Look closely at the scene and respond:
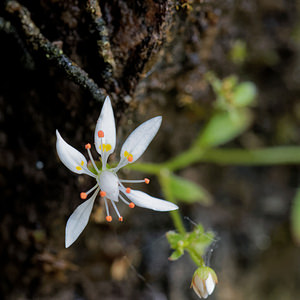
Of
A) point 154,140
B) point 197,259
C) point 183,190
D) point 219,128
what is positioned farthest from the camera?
point 219,128

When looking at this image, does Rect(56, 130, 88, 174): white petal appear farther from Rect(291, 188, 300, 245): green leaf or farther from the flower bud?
Rect(291, 188, 300, 245): green leaf

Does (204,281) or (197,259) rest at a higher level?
(197,259)

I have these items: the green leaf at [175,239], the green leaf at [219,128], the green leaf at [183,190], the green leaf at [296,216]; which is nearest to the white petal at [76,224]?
the green leaf at [175,239]

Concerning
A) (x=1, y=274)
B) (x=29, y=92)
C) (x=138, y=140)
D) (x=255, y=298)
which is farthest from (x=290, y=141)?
(x=1, y=274)

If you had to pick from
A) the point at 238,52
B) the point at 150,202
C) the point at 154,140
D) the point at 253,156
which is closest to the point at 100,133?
the point at 150,202

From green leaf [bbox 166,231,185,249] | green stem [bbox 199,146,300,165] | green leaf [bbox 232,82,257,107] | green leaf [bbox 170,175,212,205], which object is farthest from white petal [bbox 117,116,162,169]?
green stem [bbox 199,146,300,165]

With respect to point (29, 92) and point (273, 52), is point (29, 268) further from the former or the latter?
point (273, 52)

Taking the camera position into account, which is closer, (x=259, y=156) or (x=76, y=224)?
(x=76, y=224)

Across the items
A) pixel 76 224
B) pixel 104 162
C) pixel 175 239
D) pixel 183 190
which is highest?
pixel 183 190

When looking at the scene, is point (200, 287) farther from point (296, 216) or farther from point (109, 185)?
point (296, 216)
